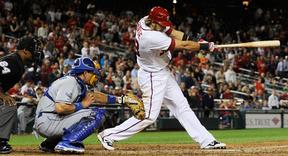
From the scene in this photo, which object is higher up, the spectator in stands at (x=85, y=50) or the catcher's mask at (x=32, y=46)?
the catcher's mask at (x=32, y=46)

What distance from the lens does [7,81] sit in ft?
25.9

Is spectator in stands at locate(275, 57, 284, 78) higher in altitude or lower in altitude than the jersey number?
lower

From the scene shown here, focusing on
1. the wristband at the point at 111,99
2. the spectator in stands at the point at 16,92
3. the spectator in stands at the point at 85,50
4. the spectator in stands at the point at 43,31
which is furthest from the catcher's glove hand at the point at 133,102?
the spectator in stands at the point at 43,31

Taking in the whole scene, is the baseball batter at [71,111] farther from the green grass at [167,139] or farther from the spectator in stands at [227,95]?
the spectator in stands at [227,95]

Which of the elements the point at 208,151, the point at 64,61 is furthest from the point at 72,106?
the point at 64,61

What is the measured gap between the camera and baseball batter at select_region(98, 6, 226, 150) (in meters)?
9.04

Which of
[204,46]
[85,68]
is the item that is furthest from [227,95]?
[85,68]

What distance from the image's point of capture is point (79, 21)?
24219 mm

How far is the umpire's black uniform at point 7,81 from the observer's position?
782cm

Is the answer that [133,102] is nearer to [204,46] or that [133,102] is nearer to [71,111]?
[71,111]

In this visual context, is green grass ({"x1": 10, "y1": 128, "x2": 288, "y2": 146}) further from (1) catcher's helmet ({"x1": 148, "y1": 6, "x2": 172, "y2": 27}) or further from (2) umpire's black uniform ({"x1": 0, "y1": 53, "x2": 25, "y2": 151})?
(1) catcher's helmet ({"x1": 148, "y1": 6, "x2": 172, "y2": 27})

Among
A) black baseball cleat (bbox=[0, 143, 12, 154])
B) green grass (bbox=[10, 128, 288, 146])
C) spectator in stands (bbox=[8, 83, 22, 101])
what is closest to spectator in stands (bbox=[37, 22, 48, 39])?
spectator in stands (bbox=[8, 83, 22, 101])

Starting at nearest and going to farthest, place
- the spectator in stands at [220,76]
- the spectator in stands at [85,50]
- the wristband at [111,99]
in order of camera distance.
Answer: the wristband at [111,99] → the spectator in stands at [85,50] → the spectator in stands at [220,76]

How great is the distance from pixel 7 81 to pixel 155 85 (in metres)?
2.21
